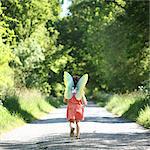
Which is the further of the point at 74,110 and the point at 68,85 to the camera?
the point at 68,85

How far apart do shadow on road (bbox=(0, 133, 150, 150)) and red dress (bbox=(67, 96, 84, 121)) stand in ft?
2.11

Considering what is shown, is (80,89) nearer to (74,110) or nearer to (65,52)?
(74,110)

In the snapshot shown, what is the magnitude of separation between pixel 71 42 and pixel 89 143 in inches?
2973

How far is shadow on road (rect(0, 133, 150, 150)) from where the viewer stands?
14.2m

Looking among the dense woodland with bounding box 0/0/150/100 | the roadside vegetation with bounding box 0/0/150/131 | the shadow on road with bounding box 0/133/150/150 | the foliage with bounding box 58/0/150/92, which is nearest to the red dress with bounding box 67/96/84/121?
the shadow on road with bounding box 0/133/150/150

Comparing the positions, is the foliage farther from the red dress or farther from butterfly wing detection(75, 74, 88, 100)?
the red dress

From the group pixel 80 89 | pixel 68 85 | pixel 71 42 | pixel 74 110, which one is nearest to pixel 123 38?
pixel 68 85

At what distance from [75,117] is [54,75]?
59.1m

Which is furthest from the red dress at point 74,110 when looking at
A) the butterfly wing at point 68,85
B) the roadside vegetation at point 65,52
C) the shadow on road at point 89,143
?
the roadside vegetation at point 65,52

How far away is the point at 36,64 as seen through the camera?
5619 centimetres

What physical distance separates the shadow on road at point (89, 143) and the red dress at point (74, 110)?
0.64 m

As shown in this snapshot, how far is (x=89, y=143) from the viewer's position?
15062mm

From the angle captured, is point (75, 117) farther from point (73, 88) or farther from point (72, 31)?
point (72, 31)

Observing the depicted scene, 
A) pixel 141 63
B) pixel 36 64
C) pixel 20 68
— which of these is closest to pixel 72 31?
pixel 36 64
